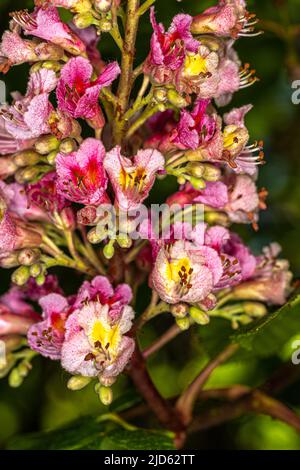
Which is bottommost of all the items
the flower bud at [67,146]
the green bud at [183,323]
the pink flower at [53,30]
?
the green bud at [183,323]

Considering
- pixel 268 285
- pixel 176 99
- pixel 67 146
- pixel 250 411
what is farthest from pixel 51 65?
pixel 250 411

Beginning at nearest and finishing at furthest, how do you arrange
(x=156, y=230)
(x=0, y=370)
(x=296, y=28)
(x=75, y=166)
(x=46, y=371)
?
(x=75, y=166) < (x=156, y=230) < (x=0, y=370) < (x=296, y=28) < (x=46, y=371)

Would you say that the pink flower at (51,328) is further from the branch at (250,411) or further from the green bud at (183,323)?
the branch at (250,411)

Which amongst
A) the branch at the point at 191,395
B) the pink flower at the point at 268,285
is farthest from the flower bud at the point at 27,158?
the branch at the point at 191,395

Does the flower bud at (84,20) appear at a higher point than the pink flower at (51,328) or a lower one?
higher

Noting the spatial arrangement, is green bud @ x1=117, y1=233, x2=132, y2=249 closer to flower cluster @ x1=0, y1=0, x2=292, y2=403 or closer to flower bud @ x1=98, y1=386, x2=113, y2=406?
flower cluster @ x1=0, y1=0, x2=292, y2=403

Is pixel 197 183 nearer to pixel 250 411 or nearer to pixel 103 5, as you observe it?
pixel 103 5
